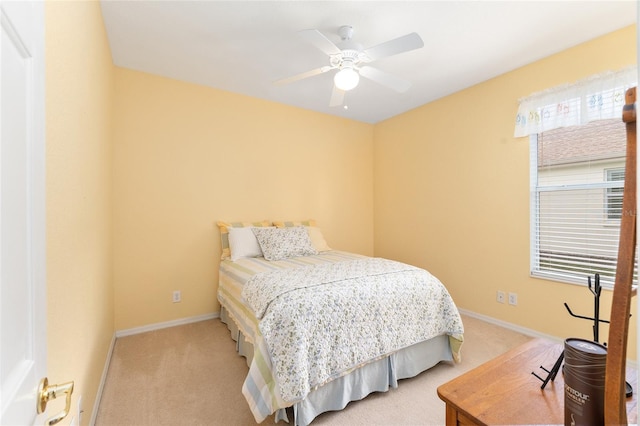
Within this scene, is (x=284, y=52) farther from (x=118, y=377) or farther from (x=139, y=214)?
(x=118, y=377)

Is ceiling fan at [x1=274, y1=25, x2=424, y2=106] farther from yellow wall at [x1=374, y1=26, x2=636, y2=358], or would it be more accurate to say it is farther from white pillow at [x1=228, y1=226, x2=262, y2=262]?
white pillow at [x1=228, y1=226, x2=262, y2=262]

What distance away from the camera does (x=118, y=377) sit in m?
2.03

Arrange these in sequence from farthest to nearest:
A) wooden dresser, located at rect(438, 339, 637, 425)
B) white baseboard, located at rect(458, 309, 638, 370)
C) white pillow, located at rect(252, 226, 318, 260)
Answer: white pillow, located at rect(252, 226, 318, 260) < white baseboard, located at rect(458, 309, 638, 370) < wooden dresser, located at rect(438, 339, 637, 425)

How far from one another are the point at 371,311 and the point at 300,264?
3.13 feet

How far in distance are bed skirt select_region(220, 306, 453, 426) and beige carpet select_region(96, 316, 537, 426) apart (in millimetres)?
63

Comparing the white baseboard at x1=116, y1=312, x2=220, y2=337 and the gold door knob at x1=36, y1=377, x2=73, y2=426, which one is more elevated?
the gold door knob at x1=36, y1=377, x2=73, y2=426

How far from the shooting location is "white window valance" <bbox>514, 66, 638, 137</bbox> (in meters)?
2.17

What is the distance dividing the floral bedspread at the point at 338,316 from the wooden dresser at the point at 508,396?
746 millimetres

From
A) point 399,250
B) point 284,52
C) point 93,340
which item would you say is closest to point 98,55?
point 284,52

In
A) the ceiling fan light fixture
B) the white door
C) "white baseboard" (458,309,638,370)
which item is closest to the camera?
the white door

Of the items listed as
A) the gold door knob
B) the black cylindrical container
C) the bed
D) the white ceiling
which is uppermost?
the white ceiling

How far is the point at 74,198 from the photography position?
122 centimetres

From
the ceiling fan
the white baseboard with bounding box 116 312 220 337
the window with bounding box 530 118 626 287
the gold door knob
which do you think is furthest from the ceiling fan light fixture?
the white baseboard with bounding box 116 312 220 337

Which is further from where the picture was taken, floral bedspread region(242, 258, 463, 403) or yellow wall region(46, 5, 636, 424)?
yellow wall region(46, 5, 636, 424)
